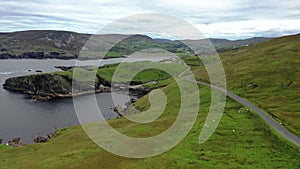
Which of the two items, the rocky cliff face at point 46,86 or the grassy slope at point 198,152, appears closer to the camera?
the grassy slope at point 198,152

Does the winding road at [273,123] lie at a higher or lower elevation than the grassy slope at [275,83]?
lower

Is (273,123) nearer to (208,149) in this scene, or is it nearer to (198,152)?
(208,149)

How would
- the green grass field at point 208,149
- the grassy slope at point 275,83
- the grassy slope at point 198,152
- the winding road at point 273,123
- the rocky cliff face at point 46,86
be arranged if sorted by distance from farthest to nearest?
the rocky cliff face at point 46,86 → the grassy slope at point 275,83 → the winding road at point 273,123 → the green grass field at point 208,149 → the grassy slope at point 198,152

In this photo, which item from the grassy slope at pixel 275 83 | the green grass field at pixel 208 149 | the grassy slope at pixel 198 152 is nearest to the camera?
the grassy slope at pixel 198 152

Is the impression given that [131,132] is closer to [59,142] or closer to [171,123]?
[171,123]

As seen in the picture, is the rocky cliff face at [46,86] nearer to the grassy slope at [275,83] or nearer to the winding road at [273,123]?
the grassy slope at [275,83]

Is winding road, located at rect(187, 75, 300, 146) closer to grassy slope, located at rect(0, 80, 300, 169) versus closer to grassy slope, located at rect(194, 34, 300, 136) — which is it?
grassy slope, located at rect(194, 34, 300, 136)

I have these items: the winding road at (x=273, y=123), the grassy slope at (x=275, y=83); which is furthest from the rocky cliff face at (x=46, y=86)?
the winding road at (x=273, y=123)
